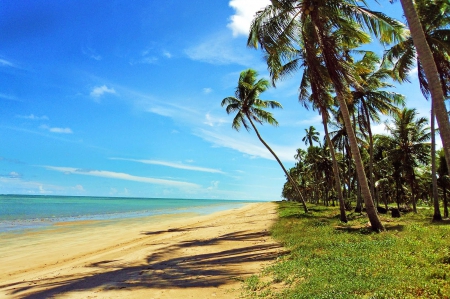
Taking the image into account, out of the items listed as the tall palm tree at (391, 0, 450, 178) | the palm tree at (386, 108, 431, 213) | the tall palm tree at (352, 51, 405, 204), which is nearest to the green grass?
the tall palm tree at (391, 0, 450, 178)

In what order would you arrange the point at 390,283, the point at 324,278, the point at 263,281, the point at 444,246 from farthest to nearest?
the point at 444,246 < the point at 263,281 < the point at 324,278 < the point at 390,283

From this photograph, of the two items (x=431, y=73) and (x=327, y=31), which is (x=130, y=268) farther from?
(x=327, y=31)

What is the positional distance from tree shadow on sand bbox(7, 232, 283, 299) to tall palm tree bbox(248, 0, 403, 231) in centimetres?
611

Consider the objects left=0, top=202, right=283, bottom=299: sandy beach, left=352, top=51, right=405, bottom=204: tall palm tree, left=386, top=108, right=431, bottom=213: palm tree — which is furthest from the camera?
left=386, top=108, right=431, bottom=213: palm tree

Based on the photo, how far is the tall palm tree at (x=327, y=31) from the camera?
9.45 m

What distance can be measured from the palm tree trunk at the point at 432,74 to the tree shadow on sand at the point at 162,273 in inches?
220

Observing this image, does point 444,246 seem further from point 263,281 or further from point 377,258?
point 263,281

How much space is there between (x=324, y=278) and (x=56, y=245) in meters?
13.8

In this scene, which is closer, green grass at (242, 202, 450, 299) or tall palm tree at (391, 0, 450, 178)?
green grass at (242, 202, 450, 299)

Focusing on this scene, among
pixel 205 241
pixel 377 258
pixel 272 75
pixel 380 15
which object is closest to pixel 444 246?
pixel 377 258

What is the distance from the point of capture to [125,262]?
31.8 feet

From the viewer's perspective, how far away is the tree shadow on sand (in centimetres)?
679

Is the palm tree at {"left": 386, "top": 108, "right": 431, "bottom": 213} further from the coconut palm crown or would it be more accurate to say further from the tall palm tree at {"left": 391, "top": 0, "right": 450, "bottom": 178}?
the tall palm tree at {"left": 391, "top": 0, "right": 450, "bottom": 178}

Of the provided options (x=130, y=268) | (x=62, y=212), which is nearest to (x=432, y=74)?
(x=130, y=268)
